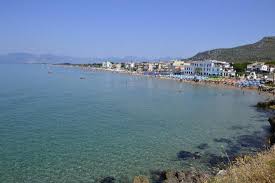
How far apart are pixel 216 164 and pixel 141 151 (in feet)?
17.9

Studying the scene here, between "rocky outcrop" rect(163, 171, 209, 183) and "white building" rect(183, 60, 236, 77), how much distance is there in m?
104

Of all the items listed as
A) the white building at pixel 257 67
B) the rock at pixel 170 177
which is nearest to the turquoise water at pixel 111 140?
the rock at pixel 170 177

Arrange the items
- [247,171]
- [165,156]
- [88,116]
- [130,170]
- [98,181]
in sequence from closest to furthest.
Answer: [247,171], [98,181], [130,170], [165,156], [88,116]

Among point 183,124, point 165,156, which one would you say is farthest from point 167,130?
point 165,156

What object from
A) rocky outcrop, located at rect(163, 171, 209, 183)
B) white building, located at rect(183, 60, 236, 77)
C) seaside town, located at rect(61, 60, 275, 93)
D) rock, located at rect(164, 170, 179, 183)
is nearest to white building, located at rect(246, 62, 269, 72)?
seaside town, located at rect(61, 60, 275, 93)

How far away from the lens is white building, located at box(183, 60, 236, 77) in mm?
118438

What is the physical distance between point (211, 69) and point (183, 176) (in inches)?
4342

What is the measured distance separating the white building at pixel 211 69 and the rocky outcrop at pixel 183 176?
4109 inches

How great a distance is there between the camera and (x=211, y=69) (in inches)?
4872

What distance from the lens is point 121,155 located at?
22.0m

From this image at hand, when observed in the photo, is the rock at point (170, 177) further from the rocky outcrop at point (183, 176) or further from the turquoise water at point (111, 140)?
the turquoise water at point (111, 140)

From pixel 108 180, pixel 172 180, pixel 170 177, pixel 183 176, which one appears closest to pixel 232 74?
pixel 183 176

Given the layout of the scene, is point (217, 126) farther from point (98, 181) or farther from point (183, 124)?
point (98, 181)

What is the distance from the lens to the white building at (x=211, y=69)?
118438 millimetres
